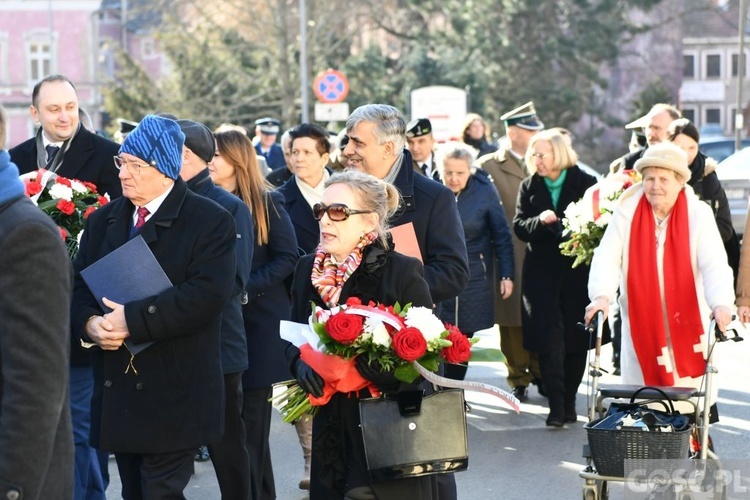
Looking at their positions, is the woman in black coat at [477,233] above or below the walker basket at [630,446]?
above

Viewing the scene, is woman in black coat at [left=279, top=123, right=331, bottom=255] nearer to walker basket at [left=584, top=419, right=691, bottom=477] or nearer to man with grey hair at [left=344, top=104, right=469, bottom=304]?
man with grey hair at [left=344, top=104, right=469, bottom=304]

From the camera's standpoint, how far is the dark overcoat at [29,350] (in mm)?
3232

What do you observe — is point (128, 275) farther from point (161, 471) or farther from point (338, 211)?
point (338, 211)

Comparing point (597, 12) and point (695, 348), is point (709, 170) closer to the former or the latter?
point (695, 348)

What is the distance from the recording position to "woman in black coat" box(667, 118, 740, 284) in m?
9.43

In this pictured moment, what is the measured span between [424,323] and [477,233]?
16.4 ft

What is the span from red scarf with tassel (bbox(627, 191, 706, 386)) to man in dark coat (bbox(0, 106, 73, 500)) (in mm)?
4061

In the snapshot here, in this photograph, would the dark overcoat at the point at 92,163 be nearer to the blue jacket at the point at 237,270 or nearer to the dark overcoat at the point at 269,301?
the dark overcoat at the point at 269,301

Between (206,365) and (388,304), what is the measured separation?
0.81m

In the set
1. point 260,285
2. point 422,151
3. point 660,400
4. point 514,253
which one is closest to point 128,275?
point 260,285

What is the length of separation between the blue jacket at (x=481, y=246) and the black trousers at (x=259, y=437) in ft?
9.47

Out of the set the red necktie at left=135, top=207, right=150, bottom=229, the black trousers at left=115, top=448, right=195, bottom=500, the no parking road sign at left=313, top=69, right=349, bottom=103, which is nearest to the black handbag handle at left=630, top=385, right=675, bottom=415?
the black trousers at left=115, top=448, right=195, bottom=500

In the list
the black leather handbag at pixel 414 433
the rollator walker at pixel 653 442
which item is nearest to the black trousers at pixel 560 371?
the rollator walker at pixel 653 442

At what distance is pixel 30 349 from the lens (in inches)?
128
